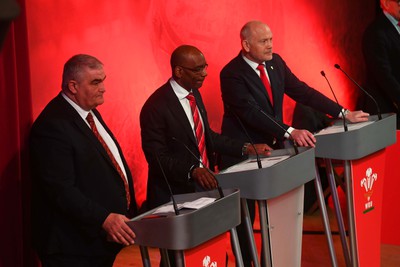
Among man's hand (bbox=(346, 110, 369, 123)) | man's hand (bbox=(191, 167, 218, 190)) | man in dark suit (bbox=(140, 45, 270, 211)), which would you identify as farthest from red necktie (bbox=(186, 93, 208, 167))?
man's hand (bbox=(346, 110, 369, 123))

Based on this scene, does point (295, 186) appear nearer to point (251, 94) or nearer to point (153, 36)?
point (251, 94)

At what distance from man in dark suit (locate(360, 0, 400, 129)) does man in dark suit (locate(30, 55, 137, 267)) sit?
3.16 metres

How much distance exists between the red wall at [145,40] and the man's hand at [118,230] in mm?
1728

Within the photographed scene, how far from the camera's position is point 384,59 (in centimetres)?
536

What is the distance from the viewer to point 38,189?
2.77 metres

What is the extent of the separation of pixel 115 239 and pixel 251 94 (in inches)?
74.5

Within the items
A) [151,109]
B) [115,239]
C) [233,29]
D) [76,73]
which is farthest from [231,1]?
[115,239]

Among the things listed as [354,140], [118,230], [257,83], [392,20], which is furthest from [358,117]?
[118,230]

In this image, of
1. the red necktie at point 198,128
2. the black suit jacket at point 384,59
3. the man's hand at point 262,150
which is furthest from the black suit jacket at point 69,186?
the black suit jacket at point 384,59

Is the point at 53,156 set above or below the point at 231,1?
below

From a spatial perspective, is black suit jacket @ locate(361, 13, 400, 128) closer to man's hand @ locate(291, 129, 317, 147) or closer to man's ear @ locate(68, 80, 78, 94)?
man's hand @ locate(291, 129, 317, 147)

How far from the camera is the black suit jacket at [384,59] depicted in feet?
17.5

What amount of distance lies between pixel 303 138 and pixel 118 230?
1.51m

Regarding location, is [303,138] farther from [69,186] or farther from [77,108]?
[69,186]
